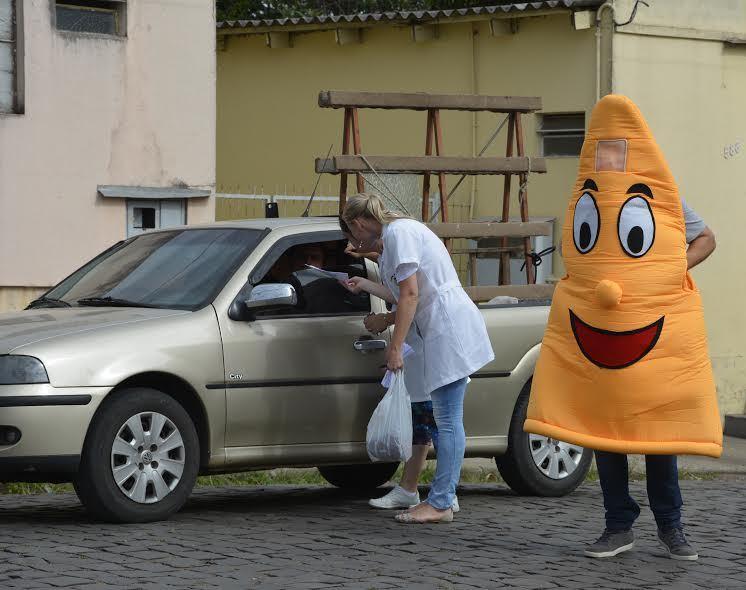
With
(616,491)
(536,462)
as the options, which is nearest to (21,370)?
(616,491)

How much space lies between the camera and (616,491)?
693 centimetres

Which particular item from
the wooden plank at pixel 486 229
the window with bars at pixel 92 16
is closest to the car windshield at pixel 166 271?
the wooden plank at pixel 486 229

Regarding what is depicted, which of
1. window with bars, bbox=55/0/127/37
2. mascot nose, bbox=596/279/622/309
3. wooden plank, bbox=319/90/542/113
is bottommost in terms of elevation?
mascot nose, bbox=596/279/622/309

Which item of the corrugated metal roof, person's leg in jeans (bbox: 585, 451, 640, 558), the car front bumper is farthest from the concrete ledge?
the car front bumper

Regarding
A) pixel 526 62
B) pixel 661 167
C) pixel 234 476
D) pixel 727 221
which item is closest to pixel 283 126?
pixel 526 62

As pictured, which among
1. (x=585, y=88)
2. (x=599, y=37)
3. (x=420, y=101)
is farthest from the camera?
(x=585, y=88)

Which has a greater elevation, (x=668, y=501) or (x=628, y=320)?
(x=628, y=320)

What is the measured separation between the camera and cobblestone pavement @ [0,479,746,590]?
6.26 m

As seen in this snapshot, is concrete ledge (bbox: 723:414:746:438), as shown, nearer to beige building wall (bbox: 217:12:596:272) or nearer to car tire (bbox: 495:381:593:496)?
beige building wall (bbox: 217:12:596:272)

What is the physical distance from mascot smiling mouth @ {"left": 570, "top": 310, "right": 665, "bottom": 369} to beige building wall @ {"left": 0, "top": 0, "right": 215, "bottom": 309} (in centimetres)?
797

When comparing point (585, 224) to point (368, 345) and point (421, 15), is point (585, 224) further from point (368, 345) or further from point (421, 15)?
point (421, 15)

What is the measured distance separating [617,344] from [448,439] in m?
1.32

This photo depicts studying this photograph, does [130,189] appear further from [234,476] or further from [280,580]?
[280,580]

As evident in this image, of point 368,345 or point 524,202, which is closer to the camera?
point 368,345
